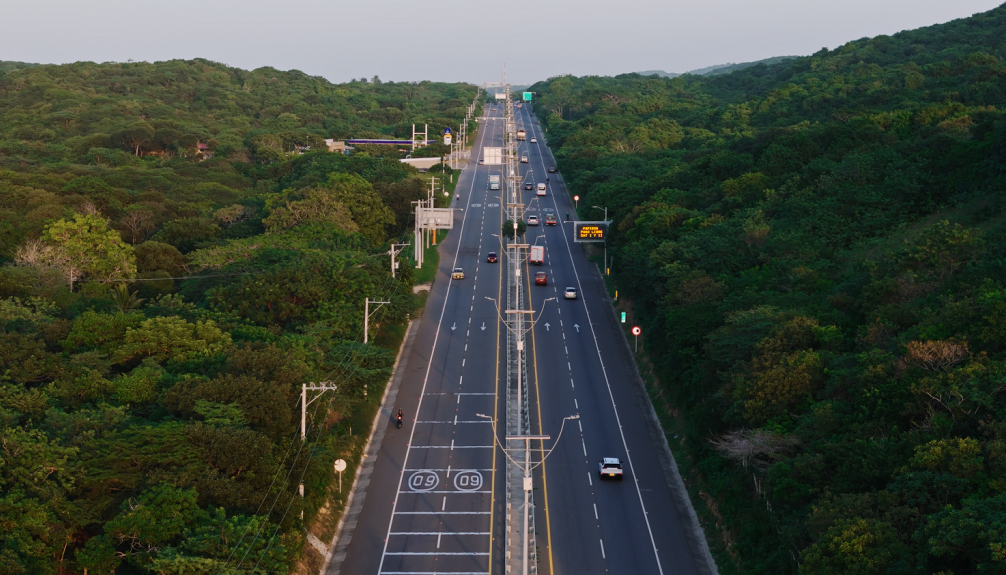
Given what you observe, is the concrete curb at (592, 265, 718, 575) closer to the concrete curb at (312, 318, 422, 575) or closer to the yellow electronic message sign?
the concrete curb at (312, 318, 422, 575)

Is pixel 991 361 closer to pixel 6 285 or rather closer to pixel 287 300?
pixel 287 300

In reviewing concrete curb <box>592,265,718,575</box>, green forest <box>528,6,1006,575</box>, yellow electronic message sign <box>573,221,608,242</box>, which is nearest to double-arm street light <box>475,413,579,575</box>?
concrete curb <box>592,265,718,575</box>

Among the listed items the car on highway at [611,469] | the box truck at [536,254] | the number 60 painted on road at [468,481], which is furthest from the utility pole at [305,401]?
the box truck at [536,254]

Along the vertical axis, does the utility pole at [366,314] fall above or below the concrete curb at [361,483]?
above

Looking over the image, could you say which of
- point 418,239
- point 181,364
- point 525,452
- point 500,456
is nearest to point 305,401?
point 181,364

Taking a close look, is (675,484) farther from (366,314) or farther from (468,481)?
(366,314)

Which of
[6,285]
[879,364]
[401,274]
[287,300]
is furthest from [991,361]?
[6,285]

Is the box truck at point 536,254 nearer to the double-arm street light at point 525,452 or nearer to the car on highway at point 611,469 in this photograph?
the double-arm street light at point 525,452
